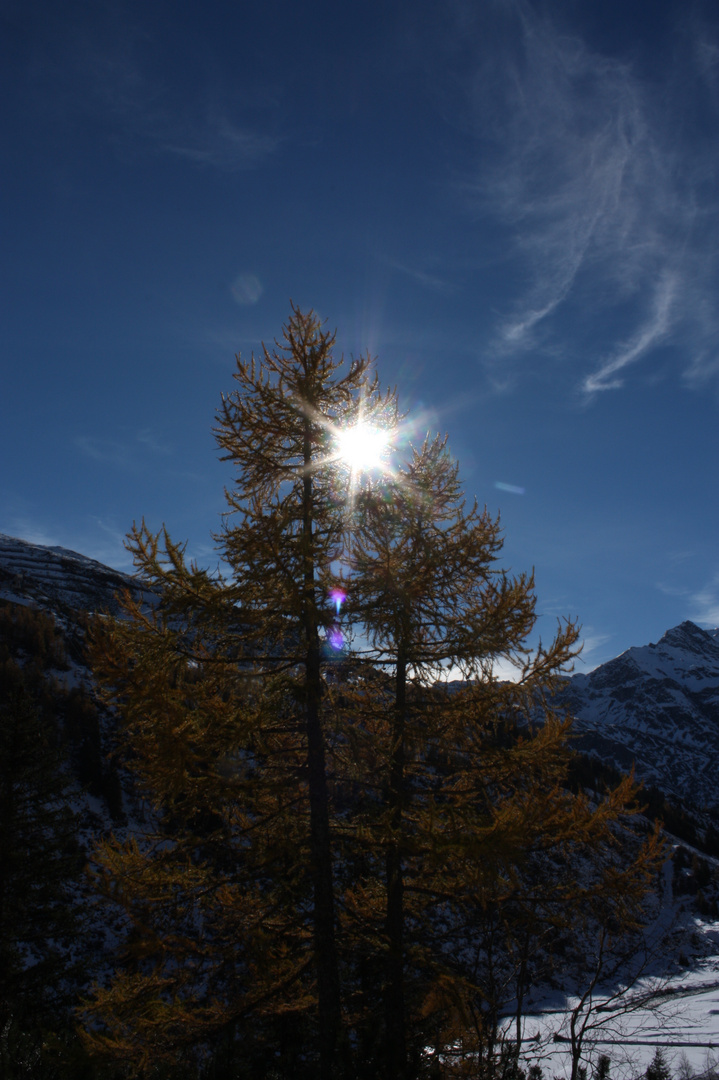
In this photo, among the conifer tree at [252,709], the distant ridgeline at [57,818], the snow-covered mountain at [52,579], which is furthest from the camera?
the snow-covered mountain at [52,579]

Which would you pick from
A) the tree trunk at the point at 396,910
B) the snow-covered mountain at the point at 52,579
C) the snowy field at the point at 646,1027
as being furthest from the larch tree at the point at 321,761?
the snow-covered mountain at the point at 52,579

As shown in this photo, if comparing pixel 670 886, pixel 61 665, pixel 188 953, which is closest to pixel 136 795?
pixel 61 665

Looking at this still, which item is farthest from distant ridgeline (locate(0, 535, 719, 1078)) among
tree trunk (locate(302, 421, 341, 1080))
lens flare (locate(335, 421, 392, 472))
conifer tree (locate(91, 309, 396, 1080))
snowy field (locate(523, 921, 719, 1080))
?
lens flare (locate(335, 421, 392, 472))

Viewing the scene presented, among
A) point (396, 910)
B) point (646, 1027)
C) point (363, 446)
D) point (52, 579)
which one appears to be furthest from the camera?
point (52, 579)

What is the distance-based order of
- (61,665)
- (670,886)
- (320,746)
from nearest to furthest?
(320,746) < (61,665) < (670,886)

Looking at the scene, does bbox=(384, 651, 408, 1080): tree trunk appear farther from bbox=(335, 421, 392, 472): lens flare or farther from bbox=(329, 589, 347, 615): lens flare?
bbox=(335, 421, 392, 472): lens flare

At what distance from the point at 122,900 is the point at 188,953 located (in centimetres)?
106

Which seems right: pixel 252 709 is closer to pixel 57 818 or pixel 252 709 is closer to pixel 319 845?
pixel 319 845

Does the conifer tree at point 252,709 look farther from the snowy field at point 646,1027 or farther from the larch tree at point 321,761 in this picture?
the snowy field at point 646,1027

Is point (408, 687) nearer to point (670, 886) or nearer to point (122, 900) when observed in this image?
point (122, 900)

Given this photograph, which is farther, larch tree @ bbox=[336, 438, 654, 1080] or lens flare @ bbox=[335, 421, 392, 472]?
lens flare @ bbox=[335, 421, 392, 472]

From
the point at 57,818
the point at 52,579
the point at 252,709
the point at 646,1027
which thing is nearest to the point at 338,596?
the point at 252,709

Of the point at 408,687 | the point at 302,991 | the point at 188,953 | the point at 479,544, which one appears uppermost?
the point at 479,544

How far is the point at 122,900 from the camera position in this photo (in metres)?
6.59
